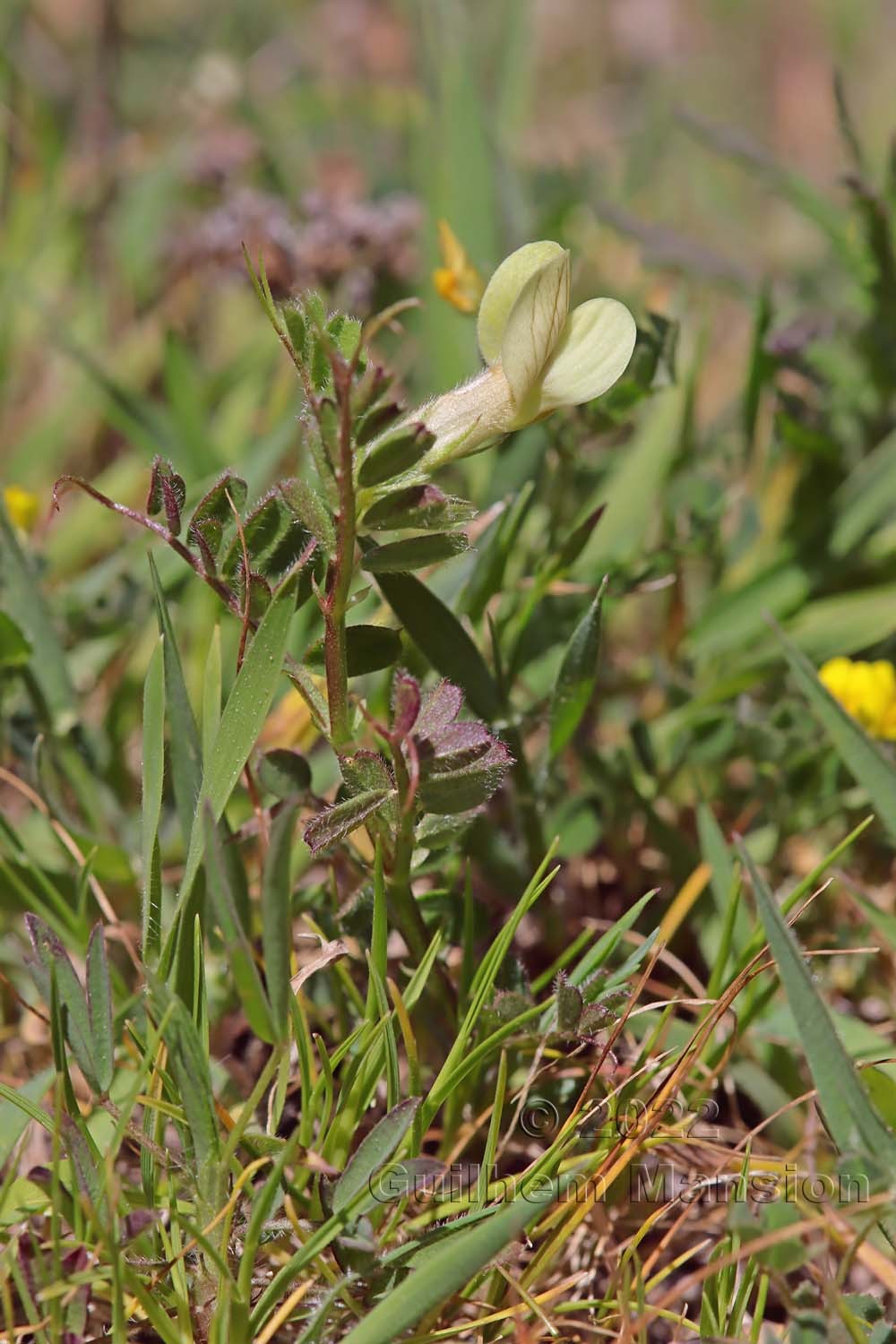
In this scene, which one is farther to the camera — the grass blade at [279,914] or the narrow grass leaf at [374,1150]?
the narrow grass leaf at [374,1150]

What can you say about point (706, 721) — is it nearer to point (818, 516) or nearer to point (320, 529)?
point (818, 516)

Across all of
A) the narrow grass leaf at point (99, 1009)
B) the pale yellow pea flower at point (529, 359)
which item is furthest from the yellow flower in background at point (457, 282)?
the narrow grass leaf at point (99, 1009)

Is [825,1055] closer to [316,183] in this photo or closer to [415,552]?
[415,552]

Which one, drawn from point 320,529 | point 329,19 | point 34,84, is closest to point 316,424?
point 320,529

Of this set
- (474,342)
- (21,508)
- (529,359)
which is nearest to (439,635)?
(529,359)

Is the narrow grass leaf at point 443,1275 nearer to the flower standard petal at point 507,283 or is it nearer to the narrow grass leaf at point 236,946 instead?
the narrow grass leaf at point 236,946

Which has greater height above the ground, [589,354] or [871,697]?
[589,354]
